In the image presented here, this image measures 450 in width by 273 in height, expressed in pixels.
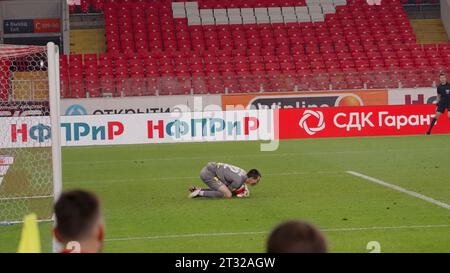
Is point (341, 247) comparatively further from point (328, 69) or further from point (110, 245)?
point (328, 69)

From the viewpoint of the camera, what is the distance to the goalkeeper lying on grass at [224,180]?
544 inches

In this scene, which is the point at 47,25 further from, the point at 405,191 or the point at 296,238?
the point at 296,238

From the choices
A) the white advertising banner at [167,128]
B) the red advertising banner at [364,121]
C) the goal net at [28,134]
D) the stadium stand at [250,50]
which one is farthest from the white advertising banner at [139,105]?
the goal net at [28,134]

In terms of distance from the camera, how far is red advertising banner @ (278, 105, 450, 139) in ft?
91.4

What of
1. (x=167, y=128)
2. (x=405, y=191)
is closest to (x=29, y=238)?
(x=405, y=191)

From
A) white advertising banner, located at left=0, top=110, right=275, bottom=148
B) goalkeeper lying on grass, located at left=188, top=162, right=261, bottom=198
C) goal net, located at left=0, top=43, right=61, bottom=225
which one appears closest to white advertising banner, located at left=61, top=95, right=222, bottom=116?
white advertising banner, located at left=0, top=110, right=275, bottom=148

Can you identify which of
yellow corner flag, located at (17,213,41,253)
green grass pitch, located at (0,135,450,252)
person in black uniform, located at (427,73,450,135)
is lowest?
green grass pitch, located at (0,135,450,252)

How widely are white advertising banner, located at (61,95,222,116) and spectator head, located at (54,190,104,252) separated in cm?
2610

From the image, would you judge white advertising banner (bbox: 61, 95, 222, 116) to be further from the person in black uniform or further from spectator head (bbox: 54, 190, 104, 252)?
spectator head (bbox: 54, 190, 104, 252)

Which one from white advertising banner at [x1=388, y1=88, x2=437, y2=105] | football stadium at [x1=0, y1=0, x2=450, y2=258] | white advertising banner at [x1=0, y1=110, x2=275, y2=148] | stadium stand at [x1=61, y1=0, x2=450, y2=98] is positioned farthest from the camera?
white advertising banner at [x1=388, y1=88, x2=437, y2=105]

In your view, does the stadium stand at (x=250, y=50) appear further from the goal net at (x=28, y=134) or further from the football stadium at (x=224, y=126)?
the goal net at (x=28, y=134)

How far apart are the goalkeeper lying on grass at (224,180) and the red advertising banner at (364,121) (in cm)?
1356

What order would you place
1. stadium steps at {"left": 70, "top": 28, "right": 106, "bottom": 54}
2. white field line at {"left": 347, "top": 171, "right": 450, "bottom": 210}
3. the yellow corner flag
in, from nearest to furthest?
the yellow corner flag
white field line at {"left": 347, "top": 171, "right": 450, "bottom": 210}
stadium steps at {"left": 70, "top": 28, "right": 106, "bottom": 54}

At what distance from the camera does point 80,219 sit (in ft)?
11.8
